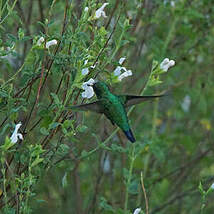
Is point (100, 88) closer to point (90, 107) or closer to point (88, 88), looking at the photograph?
point (88, 88)

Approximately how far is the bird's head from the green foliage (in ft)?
0.21

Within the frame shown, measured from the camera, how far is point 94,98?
1525 mm

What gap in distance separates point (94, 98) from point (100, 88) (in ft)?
0.36

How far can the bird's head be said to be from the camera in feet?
4.66

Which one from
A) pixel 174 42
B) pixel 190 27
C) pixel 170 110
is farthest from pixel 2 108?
pixel 170 110

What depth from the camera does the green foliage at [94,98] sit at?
4.78ft

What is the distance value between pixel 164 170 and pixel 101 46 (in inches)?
75.2

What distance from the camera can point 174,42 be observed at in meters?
2.95

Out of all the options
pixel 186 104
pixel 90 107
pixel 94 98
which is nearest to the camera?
pixel 90 107

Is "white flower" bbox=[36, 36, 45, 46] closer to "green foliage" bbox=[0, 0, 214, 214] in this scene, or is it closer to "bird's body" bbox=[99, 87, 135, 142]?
"green foliage" bbox=[0, 0, 214, 214]

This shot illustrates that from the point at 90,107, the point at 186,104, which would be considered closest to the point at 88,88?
the point at 90,107

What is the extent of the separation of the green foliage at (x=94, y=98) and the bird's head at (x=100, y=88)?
0.06 meters

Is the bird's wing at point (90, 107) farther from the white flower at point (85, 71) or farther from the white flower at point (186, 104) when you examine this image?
the white flower at point (186, 104)

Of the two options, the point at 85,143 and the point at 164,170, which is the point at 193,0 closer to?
the point at 85,143
